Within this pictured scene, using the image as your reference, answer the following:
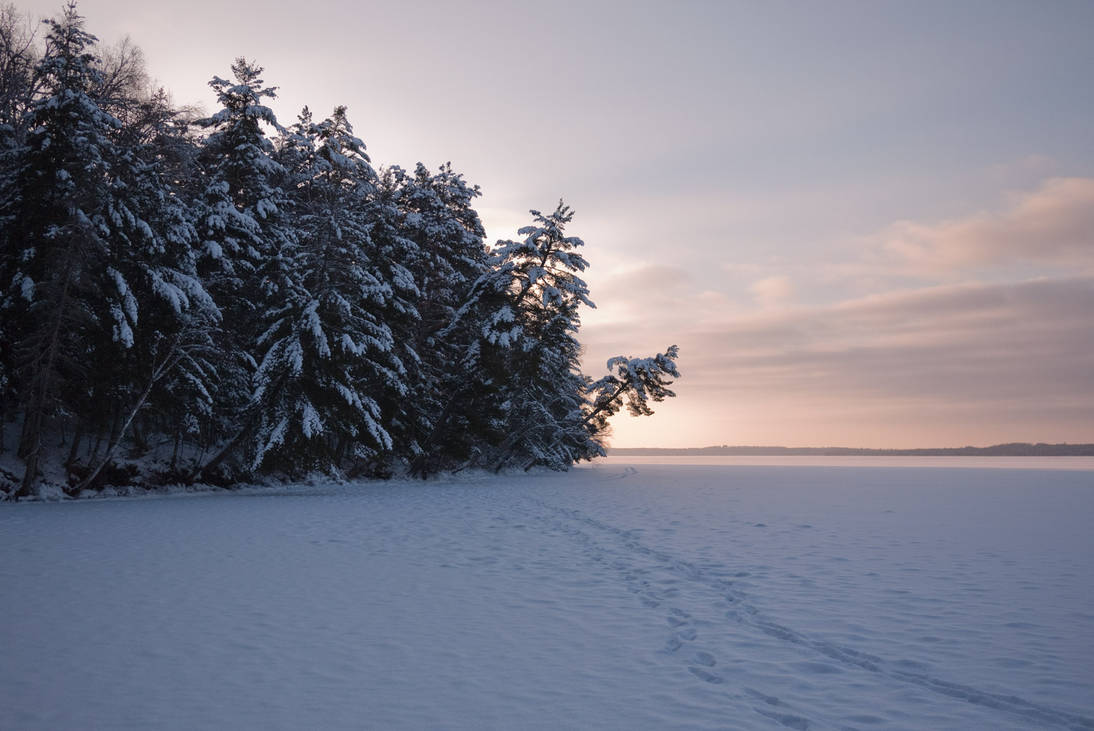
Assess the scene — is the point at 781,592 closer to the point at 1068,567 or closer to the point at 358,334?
the point at 1068,567

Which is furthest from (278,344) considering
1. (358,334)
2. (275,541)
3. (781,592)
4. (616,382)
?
(616,382)

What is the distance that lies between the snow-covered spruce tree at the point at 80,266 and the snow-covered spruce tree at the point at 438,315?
11.3m

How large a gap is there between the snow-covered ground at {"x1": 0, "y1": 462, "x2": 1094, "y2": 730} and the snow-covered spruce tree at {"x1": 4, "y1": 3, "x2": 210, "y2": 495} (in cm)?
582

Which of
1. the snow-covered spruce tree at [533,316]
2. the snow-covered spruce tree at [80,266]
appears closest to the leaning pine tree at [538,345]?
the snow-covered spruce tree at [533,316]

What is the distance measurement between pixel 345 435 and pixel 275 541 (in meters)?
11.7

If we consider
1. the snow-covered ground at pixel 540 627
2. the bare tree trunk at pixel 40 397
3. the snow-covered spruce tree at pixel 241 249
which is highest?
the snow-covered spruce tree at pixel 241 249

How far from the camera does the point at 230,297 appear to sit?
24.4 m

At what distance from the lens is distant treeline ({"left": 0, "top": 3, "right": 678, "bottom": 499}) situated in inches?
716

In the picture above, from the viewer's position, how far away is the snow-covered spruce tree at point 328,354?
22406mm

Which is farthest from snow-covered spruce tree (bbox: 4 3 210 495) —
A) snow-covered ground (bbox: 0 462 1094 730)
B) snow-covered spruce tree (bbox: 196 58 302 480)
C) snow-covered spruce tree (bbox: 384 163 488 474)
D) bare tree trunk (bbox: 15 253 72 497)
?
snow-covered spruce tree (bbox: 384 163 488 474)

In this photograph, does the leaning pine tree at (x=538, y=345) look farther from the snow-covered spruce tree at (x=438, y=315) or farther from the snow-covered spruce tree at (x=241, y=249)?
the snow-covered spruce tree at (x=241, y=249)

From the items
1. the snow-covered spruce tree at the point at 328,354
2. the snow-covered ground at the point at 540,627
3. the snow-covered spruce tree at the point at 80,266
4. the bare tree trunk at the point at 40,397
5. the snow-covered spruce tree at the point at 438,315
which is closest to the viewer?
the snow-covered ground at the point at 540,627

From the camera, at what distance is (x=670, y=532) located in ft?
45.2

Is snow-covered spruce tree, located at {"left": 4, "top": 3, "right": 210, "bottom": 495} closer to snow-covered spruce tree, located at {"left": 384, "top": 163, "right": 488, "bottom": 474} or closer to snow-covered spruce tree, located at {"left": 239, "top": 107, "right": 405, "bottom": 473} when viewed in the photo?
snow-covered spruce tree, located at {"left": 239, "top": 107, "right": 405, "bottom": 473}
